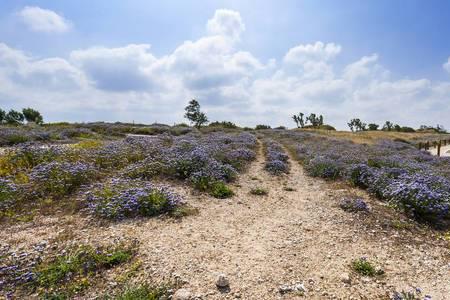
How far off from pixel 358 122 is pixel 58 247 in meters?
99.5

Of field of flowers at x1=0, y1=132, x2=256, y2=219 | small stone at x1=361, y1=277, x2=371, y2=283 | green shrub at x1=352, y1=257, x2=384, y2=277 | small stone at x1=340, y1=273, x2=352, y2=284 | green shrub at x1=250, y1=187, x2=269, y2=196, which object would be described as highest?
field of flowers at x1=0, y1=132, x2=256, y2=219

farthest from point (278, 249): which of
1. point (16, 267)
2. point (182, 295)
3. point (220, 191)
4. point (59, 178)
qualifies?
point (59, 178)

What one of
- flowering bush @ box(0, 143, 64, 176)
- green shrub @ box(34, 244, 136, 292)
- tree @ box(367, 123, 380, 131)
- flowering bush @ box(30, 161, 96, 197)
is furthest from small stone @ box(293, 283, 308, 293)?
tree @ box(367, 123, 380, 131)

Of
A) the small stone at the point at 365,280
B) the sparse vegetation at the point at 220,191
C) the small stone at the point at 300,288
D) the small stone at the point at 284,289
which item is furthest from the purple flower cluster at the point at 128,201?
the small stone at the point at 365,280

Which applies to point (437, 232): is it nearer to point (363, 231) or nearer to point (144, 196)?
point (363, 231)

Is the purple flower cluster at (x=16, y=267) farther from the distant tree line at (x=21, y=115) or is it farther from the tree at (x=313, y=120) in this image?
the tree at (x=313, y=120)

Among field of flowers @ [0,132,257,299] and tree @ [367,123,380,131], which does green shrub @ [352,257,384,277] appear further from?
tree @ [367,123,380,131]

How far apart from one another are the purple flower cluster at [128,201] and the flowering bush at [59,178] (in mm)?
1190

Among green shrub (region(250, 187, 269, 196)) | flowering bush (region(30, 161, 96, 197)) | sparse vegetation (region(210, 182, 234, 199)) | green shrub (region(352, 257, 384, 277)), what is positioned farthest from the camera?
green shrub (region(250, 187, 269, 196))

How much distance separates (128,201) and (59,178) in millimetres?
3215

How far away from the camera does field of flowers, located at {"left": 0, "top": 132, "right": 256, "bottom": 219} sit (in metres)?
7.52

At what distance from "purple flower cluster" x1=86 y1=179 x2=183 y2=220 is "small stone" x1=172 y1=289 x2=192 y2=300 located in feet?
10.8

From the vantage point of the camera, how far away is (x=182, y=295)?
424 centimetres

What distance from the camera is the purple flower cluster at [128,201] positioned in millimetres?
7141
